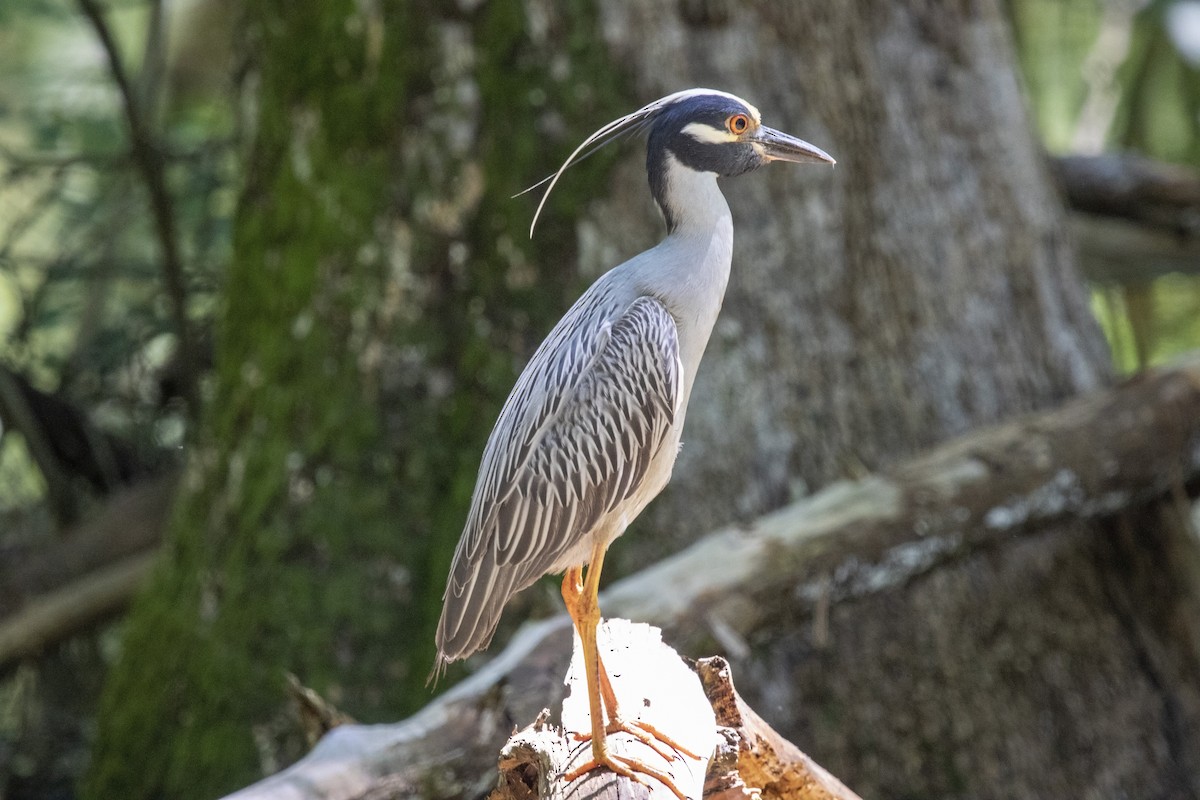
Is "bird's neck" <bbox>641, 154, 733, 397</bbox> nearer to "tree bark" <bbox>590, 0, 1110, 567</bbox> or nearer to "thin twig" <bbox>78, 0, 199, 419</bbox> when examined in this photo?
"tree bark" <bbox>590, 0, 1110, 567</bbox>

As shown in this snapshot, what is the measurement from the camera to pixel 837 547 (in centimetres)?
440

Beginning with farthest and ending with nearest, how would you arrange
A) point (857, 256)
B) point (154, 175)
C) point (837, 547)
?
point (154, 175), point (857, 256), point (837, 547)

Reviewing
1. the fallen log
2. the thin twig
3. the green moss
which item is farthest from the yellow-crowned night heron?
the thin twig

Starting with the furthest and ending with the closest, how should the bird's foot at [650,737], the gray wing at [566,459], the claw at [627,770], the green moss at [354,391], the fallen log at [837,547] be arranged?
the green moss at [354,391] → the fallen log at [837,547] → the gray wing at [566,459] → the bird's foot at [650,737] → the claw at [627,770]

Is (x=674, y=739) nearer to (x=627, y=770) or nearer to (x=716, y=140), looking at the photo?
(x=627, y=770)

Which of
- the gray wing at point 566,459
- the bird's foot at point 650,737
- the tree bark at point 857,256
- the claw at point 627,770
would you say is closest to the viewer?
the claw at point 627,770

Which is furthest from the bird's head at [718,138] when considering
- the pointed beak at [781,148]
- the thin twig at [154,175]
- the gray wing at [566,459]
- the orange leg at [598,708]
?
the thin twig at [154,175]

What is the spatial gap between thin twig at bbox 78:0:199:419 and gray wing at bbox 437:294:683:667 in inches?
153

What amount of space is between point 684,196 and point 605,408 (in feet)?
1.67

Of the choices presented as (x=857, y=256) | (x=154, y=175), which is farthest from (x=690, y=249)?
(x=154, y=175)

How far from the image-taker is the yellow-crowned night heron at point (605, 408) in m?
2.82

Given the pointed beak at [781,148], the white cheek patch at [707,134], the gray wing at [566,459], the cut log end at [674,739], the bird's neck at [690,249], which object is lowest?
the cut log end at [674,739]

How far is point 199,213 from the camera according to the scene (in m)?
7.70

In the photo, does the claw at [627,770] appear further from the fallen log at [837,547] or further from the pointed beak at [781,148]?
the pointed beak at [781,148]
